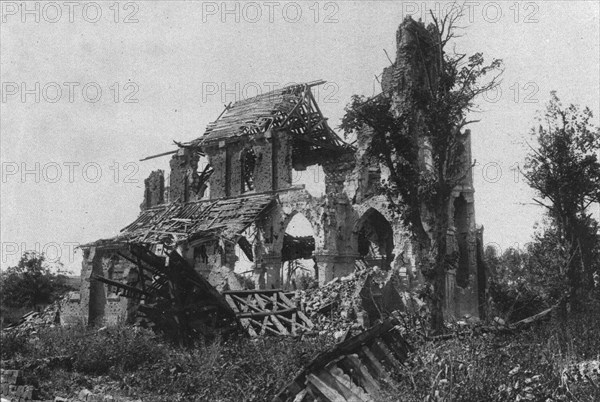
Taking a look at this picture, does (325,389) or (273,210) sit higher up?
(273,210)

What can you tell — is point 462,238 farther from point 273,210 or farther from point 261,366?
point 261,366

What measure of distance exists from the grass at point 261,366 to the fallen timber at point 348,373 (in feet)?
0.89

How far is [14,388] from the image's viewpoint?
9.16 m

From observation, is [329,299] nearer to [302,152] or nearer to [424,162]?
[424,162]

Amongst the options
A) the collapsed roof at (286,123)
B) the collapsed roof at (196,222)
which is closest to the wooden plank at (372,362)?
the collapsed roof at (196,222)

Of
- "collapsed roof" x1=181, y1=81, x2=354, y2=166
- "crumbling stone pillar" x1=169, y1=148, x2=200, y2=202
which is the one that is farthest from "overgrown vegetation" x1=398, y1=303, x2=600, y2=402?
"crumbling stone pillar" x1=169, y1=148, x2=200, y2=202

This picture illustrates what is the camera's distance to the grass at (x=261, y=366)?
6383mm

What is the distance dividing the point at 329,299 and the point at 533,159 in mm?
8791

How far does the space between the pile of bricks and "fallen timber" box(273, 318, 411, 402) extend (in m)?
4.39

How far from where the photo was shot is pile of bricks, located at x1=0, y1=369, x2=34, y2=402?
901 cm

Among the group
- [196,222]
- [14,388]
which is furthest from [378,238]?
[14,388]

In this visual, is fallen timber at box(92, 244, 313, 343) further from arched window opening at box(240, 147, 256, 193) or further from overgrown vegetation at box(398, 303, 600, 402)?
arched window opening at box(240, 147, 256, 193)

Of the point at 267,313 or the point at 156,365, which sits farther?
the point at 267,313

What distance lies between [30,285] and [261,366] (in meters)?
32.5
